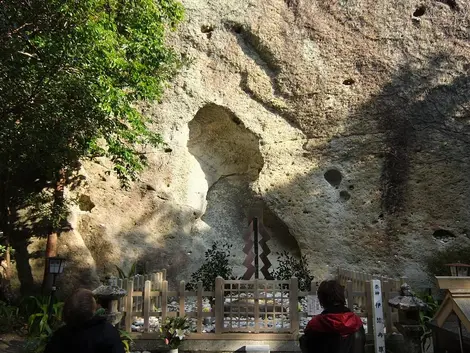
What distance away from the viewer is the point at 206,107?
11.1 meters

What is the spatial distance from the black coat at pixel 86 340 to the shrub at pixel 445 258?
8.49 metres

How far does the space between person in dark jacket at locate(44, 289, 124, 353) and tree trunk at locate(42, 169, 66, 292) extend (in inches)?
246

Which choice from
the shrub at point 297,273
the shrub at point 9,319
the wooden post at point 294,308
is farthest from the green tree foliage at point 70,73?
the shrub at point 297,273

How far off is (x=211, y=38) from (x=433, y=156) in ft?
21.3

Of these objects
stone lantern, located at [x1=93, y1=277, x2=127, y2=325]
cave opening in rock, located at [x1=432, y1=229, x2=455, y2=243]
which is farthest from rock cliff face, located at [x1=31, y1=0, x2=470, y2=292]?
stone lantern, located at [x1=93, y1=277, x2=127, y2=325]

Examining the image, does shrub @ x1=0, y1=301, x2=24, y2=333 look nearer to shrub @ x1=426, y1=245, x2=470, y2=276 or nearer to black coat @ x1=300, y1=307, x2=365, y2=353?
black coat @ x1=300, y1=307, x2=365, y2=353

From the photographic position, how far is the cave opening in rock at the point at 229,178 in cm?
1091

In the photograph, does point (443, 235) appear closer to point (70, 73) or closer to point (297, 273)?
point (297, 273)

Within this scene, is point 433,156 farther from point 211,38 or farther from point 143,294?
point 143,294

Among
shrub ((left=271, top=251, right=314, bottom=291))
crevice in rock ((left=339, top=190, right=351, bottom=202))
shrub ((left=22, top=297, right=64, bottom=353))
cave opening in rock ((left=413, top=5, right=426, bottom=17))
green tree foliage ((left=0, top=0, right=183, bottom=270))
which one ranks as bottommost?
shrub ((left=22, top=297, right=64, bottom=353))

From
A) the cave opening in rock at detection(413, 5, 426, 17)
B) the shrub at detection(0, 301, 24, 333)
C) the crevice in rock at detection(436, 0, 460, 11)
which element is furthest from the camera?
the cave opening in rock at detection(413, 5, 426, 17)

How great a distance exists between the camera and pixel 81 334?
235 centimetres

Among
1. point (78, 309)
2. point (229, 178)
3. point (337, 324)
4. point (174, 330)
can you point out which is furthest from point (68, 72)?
point (229, 178)

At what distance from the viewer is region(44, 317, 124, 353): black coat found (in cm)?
232
